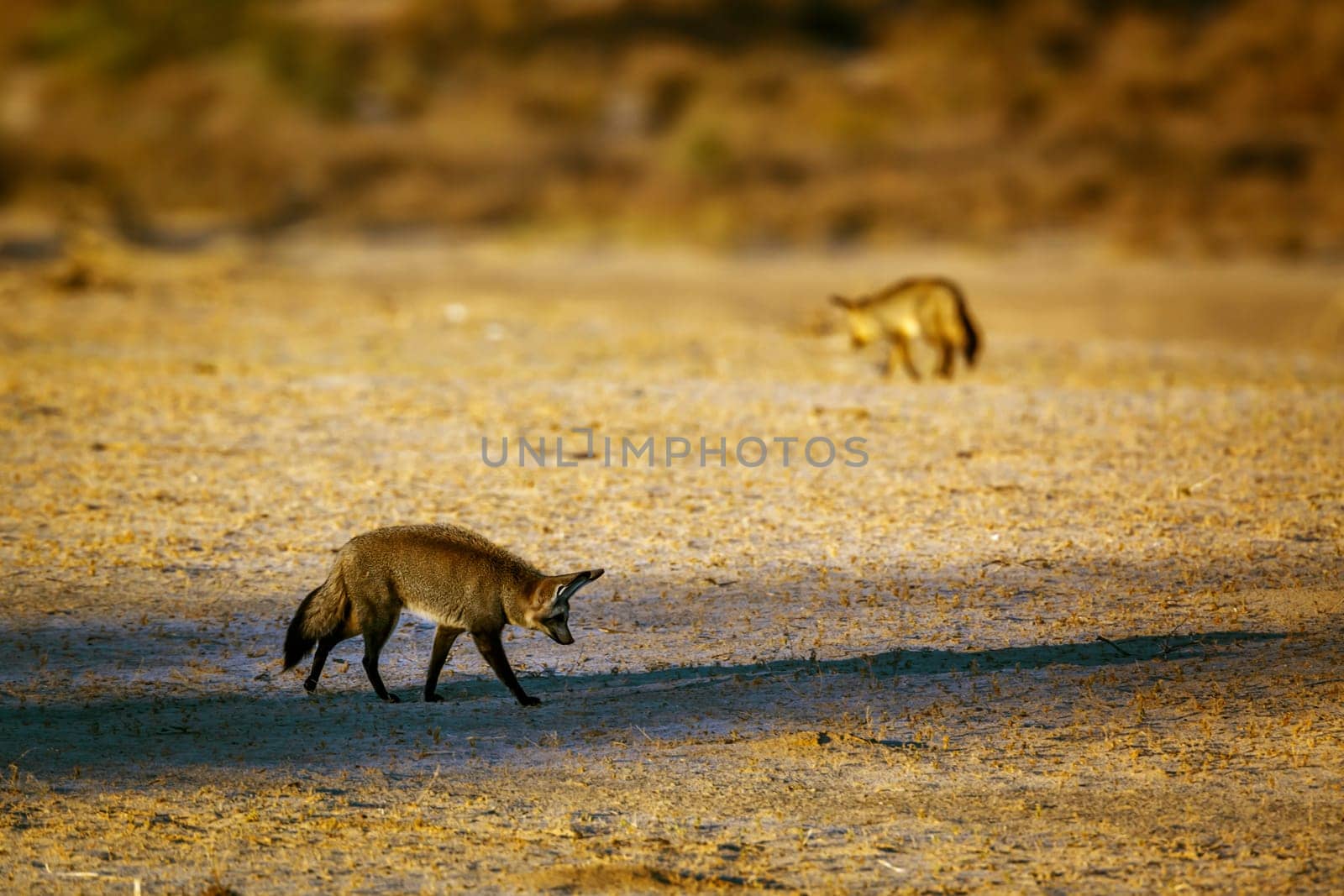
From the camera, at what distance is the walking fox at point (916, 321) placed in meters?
15.6

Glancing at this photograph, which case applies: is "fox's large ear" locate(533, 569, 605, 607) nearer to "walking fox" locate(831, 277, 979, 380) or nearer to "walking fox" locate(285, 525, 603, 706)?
"walking fox" locate(285, 525, 603, 706)

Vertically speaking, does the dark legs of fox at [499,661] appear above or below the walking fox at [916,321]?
below

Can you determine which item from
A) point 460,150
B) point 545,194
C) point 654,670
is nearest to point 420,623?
point 654,670

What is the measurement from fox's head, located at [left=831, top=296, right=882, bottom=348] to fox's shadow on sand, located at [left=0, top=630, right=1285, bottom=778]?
Answer: 8.68m

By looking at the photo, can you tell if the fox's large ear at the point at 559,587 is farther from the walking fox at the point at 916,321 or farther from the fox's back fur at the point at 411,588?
the walking fox at the point at 916,321

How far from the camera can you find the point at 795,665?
759 centimetres

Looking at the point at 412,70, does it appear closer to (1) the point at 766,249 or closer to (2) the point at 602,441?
(1) the point at 766,249

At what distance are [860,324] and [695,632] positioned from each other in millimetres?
8785

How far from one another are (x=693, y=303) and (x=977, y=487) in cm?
1386

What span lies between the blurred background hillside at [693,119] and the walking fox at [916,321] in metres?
15.2

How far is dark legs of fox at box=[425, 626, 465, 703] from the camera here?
279 inches

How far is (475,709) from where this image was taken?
278 inches

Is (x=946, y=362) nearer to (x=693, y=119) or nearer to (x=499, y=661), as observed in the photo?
(x=499, y=661)

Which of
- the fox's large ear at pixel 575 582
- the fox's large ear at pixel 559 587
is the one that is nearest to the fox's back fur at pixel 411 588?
the fox's large ear at pixel 559 587
